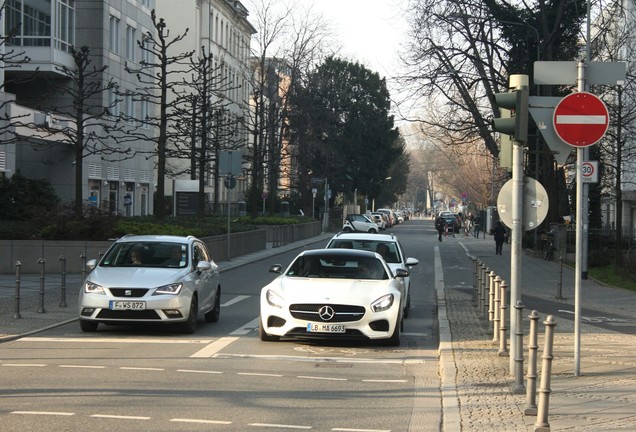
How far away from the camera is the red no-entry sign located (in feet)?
35.2

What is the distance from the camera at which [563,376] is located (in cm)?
1094

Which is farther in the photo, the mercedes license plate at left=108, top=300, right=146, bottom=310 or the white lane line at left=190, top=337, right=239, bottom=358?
the mercedes license plate at left=108, top=300, right=146, bottom=310

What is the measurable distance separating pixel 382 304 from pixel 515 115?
3821 millimetres

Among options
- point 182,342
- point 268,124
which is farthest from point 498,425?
point 268,124

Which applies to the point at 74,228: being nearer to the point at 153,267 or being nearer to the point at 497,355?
the point at 153,267

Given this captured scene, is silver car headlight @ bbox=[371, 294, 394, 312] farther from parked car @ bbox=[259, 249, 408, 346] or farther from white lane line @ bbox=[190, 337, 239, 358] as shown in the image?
white lane line @ bbox=[190, 337, 239, 358]

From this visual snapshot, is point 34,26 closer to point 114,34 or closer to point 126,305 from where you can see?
point 114,34

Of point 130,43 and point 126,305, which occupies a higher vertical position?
point 130,43

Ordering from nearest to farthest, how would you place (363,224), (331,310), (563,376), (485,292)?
(563,376)
(331,310)
(485,292)
(363,224)

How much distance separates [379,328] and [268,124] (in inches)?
1815

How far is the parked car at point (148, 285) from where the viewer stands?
1461 centimetres

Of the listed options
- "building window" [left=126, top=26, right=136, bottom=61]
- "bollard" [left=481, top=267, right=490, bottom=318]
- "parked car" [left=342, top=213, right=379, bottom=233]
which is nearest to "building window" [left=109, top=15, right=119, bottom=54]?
"building window" [left=126, top=26, right=136, bottom=61]

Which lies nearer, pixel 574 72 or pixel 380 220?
pixel 574 72

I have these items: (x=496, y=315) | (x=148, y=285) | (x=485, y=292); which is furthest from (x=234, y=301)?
(x=496, y=315)
